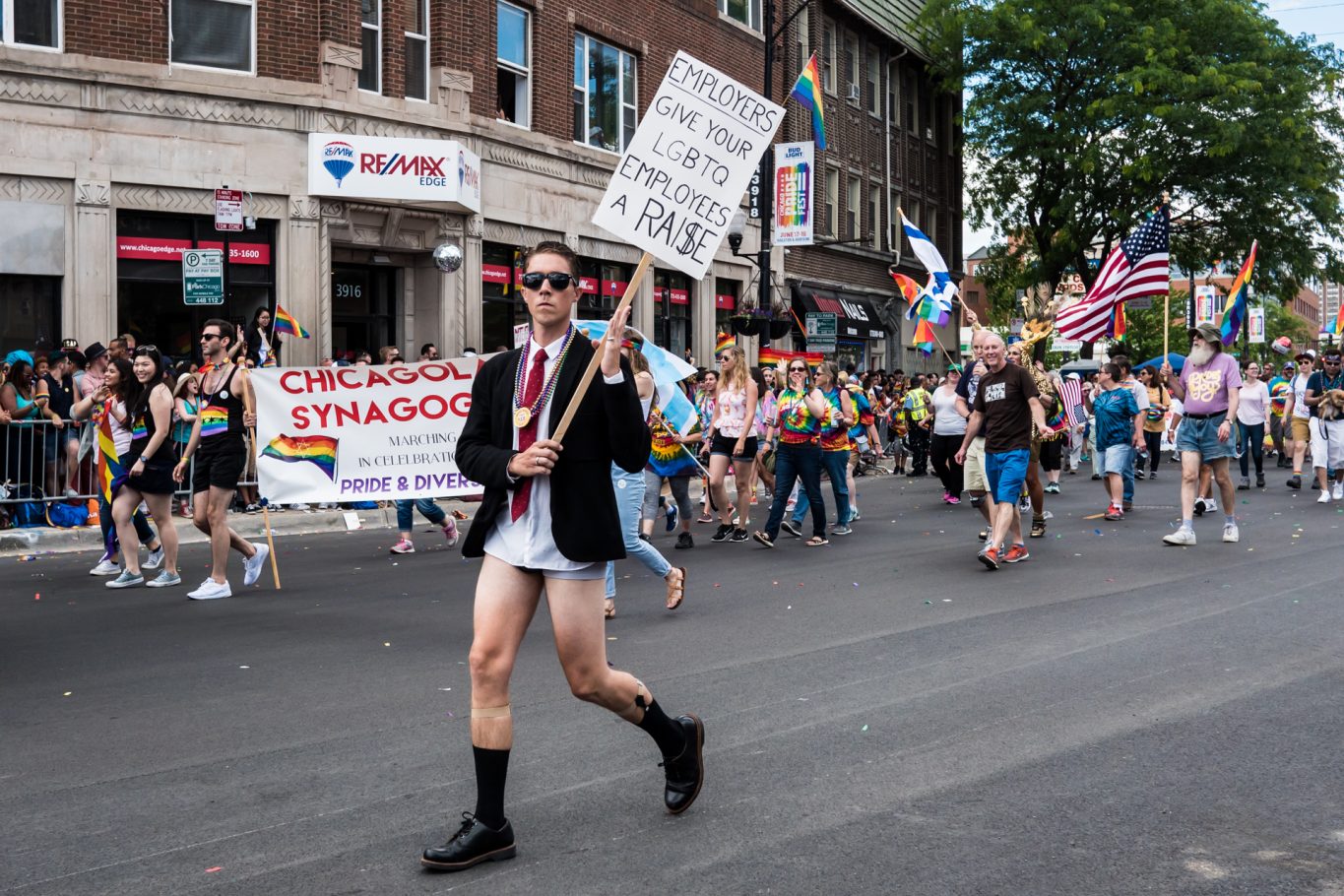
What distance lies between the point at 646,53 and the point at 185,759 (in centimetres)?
2524

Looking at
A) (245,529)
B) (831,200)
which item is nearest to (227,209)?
(245,529)

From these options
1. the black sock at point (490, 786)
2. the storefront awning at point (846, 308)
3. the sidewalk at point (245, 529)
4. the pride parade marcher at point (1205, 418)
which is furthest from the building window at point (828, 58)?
the black sock at point (490, 786)

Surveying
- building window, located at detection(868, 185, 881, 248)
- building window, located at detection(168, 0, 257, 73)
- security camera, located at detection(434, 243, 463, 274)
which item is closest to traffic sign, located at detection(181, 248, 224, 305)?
building window, located at detection(168, 0, 257, 73)

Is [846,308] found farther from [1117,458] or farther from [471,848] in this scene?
[471,848]

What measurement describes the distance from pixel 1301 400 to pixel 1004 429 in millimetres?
10022

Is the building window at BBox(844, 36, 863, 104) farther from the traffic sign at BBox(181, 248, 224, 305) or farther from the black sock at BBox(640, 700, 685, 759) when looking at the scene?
the black sock at BBox(640, 700, 685, 759)

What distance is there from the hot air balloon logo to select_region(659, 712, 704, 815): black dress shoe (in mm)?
17654

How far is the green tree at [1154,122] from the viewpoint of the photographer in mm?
40438

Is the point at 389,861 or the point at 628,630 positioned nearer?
the point at 389,861

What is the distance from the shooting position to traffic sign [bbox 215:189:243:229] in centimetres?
1511

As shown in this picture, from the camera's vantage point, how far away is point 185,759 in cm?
568

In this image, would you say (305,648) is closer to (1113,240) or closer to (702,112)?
(702,112)

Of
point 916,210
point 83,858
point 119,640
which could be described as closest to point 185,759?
point 83,858

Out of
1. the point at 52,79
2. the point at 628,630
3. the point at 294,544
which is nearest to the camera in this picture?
the point at 628,630
